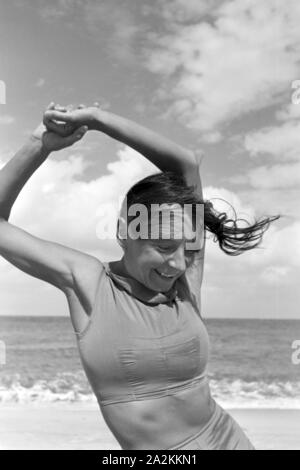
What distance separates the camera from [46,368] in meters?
15.6

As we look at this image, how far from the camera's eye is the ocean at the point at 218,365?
463 inches

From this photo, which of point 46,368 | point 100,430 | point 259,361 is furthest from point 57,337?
point 100,430

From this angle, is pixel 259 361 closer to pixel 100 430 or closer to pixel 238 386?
pixel 238 386

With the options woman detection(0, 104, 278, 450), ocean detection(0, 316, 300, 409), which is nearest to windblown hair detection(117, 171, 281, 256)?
woman detection(0, 104, 278, 450)

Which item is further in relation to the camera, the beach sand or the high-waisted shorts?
the beach sand

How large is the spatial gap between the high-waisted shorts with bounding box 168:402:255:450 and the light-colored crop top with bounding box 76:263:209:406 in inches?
4.4

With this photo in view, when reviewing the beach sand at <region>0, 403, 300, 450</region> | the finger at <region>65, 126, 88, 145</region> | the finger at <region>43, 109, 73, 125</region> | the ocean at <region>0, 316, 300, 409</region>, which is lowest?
the ocean at <region>0, 316, 300, 409</region>

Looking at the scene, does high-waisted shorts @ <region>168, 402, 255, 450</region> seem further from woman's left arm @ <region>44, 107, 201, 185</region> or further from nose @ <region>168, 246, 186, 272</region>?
woman's left arm @ <region>44, 107, 201, 185</region>

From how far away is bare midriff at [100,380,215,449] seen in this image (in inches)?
49.1

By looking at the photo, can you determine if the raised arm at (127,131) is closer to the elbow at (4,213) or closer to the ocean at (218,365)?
the elbow at (4,213)

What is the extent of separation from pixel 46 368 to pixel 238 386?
5.58 metres

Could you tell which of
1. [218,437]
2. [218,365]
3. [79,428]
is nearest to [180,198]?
[218,437]

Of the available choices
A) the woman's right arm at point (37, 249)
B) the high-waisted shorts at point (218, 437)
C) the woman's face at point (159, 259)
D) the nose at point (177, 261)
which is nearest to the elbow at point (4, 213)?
the woman's right arm at point (37, 249)

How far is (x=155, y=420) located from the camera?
4.12ft
